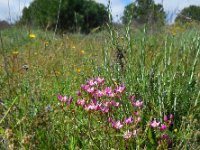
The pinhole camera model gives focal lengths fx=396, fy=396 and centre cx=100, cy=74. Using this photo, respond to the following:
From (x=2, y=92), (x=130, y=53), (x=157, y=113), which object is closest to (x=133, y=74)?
(x=130, y=53)

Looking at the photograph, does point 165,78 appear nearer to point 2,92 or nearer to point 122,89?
point 122,89

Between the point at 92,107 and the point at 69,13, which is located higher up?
the point at 69,13

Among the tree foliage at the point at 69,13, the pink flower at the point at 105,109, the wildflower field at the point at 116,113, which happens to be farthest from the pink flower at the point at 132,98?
the tree foliage at the point at 69,13

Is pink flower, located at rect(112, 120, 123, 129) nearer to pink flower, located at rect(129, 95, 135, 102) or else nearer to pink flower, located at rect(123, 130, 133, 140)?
pink flower, located at rect(123, 130, 133, 140)

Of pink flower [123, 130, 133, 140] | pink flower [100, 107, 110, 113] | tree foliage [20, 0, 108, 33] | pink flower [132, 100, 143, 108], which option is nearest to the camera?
pink flower [123, 130, 133, 140]

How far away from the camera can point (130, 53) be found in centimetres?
206

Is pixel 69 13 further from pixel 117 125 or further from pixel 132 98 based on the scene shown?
pixel 117 125

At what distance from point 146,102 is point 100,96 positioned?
25 centimetres

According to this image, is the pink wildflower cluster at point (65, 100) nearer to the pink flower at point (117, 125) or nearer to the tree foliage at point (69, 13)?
the pink flower at point (117, 125)

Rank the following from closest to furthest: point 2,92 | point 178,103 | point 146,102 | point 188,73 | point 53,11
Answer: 1. point 146,102
2. point 178,103
3. point 188,73
4. point 2,92
5. point 53,11

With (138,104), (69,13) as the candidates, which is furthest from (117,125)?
(69,13)

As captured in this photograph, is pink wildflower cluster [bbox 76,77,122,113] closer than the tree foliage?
Yes

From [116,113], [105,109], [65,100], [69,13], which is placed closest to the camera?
[105,109]

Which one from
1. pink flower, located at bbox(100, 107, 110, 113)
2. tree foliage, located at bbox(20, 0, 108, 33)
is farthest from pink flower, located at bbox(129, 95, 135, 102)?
tree foliage, located at bbox(20, 0, 108, 33)
